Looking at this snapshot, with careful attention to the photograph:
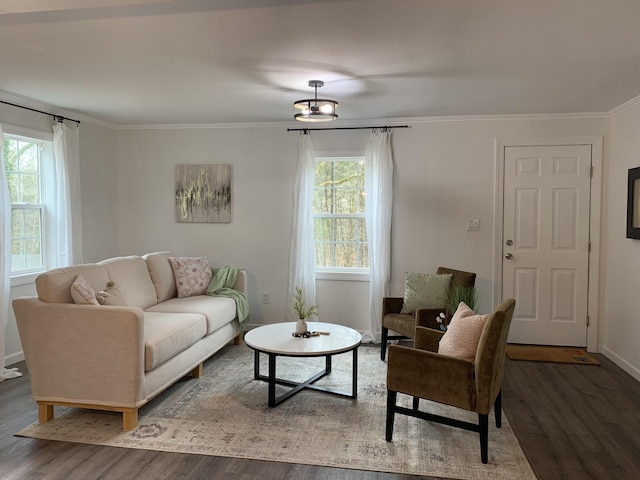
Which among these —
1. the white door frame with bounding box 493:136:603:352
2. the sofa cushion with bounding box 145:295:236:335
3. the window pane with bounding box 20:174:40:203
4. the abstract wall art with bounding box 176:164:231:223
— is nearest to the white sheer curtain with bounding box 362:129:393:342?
the white door frame with bounding box 493:136:603:352

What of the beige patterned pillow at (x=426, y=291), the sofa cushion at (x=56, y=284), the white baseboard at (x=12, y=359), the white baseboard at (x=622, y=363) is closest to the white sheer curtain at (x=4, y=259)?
the white baseboard at (x=12, y=359)

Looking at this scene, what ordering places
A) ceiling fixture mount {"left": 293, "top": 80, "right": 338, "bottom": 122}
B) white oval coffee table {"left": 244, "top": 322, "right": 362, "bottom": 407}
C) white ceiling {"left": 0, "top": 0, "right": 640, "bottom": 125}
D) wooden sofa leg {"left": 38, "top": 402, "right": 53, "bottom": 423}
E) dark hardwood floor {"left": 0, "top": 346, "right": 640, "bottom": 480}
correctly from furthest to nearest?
ceiling fixture mount {"left": 293, "top": 80, "right": 338, "bottom": 122}, white oval coffee table {"left": 244, "top": 322, "right": 362, "bottom": 407}, wooden sofa leg {"left": 38, "top": 402, "right": 53, "bottom": 423}, dark hardwood floor {"left": 0, "top": 346, "right": 640, "bottom": 480}, white ceiling {"left": 0, "top": 0, "right": 640, "bottom": 125}

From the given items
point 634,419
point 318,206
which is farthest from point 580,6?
point 318,206

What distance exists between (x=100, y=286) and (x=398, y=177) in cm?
297

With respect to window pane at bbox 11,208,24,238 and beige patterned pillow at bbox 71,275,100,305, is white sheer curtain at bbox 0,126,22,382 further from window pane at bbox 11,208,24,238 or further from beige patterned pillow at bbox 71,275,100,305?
beige patterned pillow at bbox 71,275,100,305

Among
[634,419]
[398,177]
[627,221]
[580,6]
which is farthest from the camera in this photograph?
[398,177]

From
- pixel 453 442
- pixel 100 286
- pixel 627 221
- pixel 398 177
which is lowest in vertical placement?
pixel 453 442

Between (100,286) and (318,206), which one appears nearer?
(100,286)

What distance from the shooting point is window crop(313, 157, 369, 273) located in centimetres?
511

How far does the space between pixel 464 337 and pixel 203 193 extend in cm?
354

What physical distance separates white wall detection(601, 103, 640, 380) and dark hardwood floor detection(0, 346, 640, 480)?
25.6 inches

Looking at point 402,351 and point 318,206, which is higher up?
point 318,206

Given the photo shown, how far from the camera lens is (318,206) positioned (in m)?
5.20

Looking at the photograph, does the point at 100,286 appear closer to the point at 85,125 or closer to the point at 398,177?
the point at 85,125
